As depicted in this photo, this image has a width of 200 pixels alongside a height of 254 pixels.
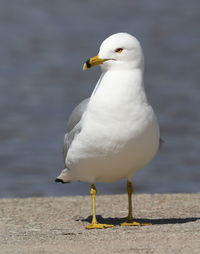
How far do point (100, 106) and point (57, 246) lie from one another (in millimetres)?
1310

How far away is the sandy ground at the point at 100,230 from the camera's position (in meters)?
5.43

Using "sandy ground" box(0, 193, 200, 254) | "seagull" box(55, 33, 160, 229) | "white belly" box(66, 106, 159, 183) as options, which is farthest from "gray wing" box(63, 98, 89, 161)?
"sandy ground" box(0, 193, 200, 254)

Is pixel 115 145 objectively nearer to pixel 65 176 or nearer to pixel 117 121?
pixel 117 121

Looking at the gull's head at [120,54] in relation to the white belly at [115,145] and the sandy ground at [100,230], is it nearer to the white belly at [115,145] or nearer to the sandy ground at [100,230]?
the white belly at [115,145]

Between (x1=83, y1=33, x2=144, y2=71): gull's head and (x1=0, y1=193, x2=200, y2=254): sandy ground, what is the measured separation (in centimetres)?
132

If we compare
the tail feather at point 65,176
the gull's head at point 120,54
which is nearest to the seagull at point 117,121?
the gull's head at point 120,54

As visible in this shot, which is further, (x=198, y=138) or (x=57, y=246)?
(x=198, y=138)

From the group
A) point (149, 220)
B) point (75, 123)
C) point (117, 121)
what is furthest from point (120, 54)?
point (149, 220)

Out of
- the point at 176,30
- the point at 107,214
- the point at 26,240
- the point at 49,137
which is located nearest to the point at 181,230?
A: the point at 26,240

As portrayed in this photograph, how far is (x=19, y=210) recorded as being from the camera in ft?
26.0

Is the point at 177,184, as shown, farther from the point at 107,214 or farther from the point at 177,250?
the point at 177,250

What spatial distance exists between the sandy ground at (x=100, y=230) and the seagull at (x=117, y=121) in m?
0.54

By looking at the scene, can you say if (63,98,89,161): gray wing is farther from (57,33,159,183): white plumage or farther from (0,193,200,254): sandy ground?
(0,193,200,254): sandy ground

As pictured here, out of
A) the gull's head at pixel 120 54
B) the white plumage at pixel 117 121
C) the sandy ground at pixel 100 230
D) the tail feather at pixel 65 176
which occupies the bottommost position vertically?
the sandy ground at pixel 100 230
